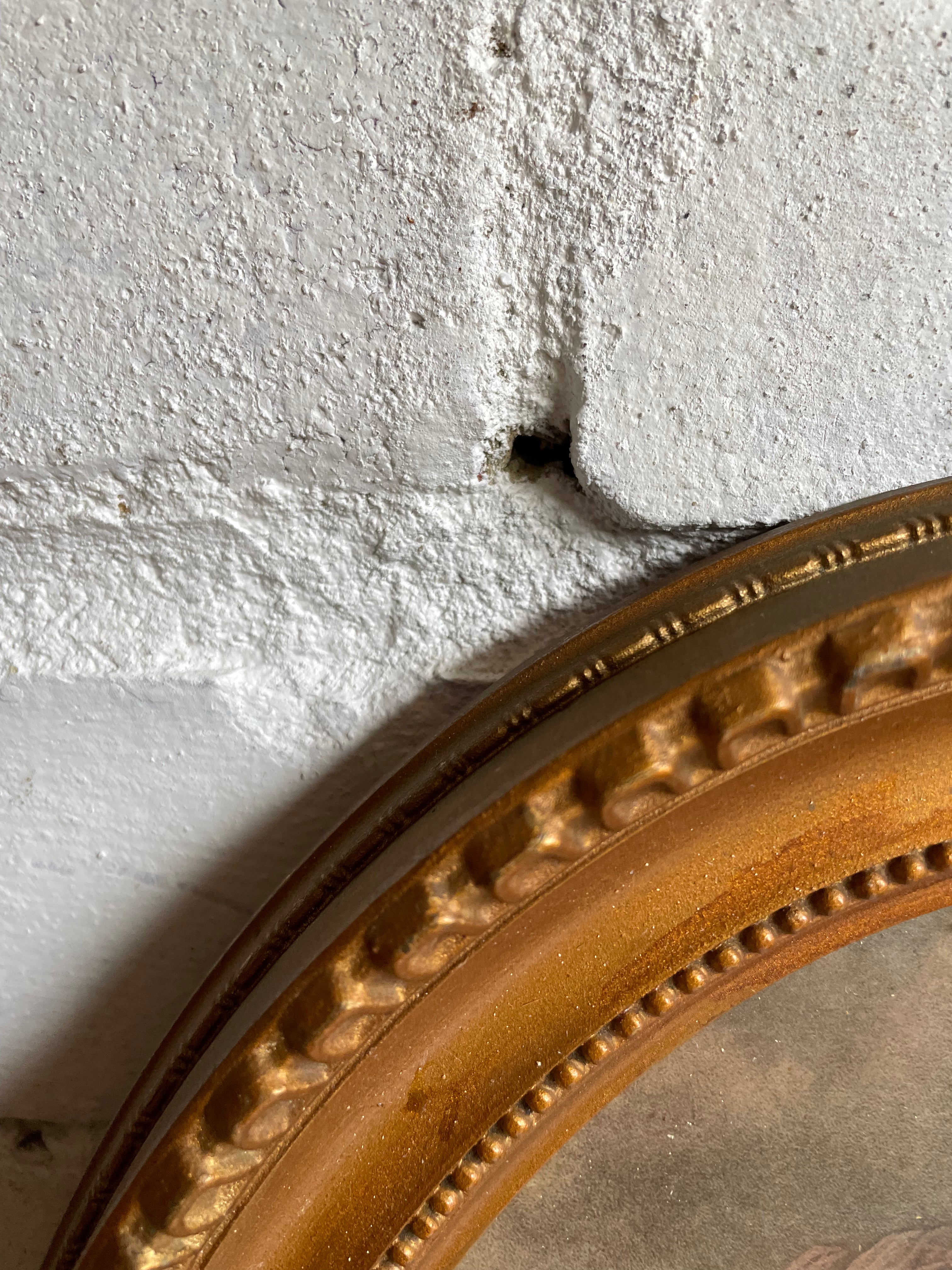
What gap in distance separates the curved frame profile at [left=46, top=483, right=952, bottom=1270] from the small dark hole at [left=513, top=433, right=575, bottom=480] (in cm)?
10

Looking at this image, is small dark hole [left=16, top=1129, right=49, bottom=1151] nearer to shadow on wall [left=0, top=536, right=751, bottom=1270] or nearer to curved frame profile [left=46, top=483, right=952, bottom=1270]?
shadow on wall [left=0, top=536, right=751, bottom=1270]

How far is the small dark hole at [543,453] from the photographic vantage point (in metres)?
0.51

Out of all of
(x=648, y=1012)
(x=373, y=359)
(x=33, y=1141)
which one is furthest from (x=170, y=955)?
(x=373, y=359)

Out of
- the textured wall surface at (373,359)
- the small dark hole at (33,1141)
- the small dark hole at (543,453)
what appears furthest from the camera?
the small dark hole at (33,1141)

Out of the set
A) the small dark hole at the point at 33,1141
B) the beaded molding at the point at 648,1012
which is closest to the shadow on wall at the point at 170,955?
the small dark hole at the point at 33,1141

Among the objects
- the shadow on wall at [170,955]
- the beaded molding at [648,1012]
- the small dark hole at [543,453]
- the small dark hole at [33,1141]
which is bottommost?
the beaded molding at [648,1012]

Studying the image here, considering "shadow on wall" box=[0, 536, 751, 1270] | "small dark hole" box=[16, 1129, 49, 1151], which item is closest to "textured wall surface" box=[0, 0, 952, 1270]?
"shadow on wall" box=[0, 536, 751, 1270]

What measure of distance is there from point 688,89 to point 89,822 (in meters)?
0.56

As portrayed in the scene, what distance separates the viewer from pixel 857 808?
46cm

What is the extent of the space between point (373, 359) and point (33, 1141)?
0.69 metres

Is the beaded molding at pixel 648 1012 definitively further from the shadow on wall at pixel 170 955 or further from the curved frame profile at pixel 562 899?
the shadow on wall at pixel 170 955

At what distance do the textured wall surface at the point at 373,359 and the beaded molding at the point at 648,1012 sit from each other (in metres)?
0.21

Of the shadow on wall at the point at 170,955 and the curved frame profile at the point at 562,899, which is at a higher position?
the shadow on wall at the point at 170,955

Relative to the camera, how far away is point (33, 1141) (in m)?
0.69
